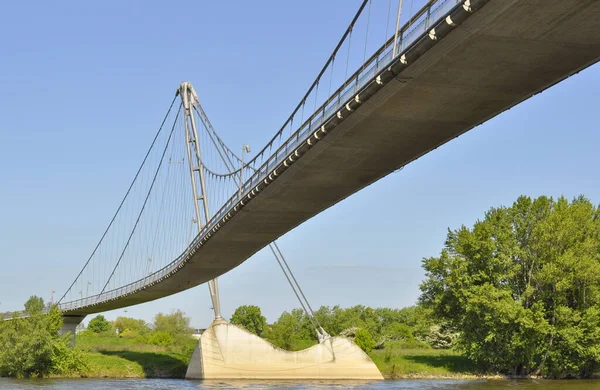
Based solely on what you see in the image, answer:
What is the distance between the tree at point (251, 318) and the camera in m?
105

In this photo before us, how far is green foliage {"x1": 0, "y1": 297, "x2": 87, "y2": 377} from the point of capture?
48.8 metres

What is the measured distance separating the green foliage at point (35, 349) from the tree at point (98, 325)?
3197 inches

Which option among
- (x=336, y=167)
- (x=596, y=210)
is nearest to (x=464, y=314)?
(x=596, y=210)

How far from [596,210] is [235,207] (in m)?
31.2

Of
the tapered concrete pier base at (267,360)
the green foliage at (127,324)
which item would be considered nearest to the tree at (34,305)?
the tapered concrete pier base at (267,360)

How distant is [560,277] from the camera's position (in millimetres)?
44969

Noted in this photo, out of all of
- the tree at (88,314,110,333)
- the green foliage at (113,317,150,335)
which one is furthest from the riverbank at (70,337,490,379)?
the green foliage at (113,317,150,335)

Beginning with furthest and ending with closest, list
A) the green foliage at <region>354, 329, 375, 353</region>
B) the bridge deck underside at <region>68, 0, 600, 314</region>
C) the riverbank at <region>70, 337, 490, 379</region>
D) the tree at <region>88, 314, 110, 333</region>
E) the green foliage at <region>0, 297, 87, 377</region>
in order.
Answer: the tree at <region>88, 314, 110, 333</region> → the green foliage at <region>354, 329, 375, 353</region> → the riverbank at <region>70, 337, 490, 379</region> → the green foliage at <region>0, 297, 87, 377</region> → the bridge deck underside at <region>68, 0, 600, 314</region>

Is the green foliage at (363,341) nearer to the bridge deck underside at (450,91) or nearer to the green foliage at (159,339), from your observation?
the green foliage at (159,339)

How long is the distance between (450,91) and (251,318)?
91.6 metres

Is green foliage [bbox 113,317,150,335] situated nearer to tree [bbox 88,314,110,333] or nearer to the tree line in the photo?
tree [bbox 88,314,110,333]

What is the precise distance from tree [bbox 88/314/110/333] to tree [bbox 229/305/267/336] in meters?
37.4

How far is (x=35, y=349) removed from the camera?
49.0 meters

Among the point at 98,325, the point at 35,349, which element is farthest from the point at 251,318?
the point at 35,349
